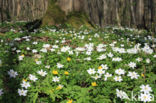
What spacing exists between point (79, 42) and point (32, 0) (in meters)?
10.9

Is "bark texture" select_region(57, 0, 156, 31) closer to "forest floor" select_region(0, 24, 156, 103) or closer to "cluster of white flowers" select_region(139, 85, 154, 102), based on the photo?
"forest floor" select_region(0, 24, 156, 103)

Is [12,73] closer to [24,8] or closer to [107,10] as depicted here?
[24,8]

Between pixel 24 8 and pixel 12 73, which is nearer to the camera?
pixel 12 73

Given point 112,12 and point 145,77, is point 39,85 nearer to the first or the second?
point 145,77

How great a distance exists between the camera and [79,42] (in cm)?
417

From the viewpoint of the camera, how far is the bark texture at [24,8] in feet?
43.1

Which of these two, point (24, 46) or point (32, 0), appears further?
point (32, 0)

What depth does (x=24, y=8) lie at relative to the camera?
45.6 ft

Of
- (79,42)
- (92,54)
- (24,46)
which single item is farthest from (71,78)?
(79,42)

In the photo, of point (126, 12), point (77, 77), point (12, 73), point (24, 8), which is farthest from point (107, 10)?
point (12, 73)

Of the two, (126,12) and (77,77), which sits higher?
(77,77)

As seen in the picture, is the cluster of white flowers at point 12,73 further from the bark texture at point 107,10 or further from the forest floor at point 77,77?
the bark texture at point 107,10

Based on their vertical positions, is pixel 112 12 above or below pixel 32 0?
below

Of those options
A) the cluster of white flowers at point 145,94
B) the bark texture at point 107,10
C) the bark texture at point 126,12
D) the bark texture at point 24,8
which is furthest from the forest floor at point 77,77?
the bark texture at point 24,8
